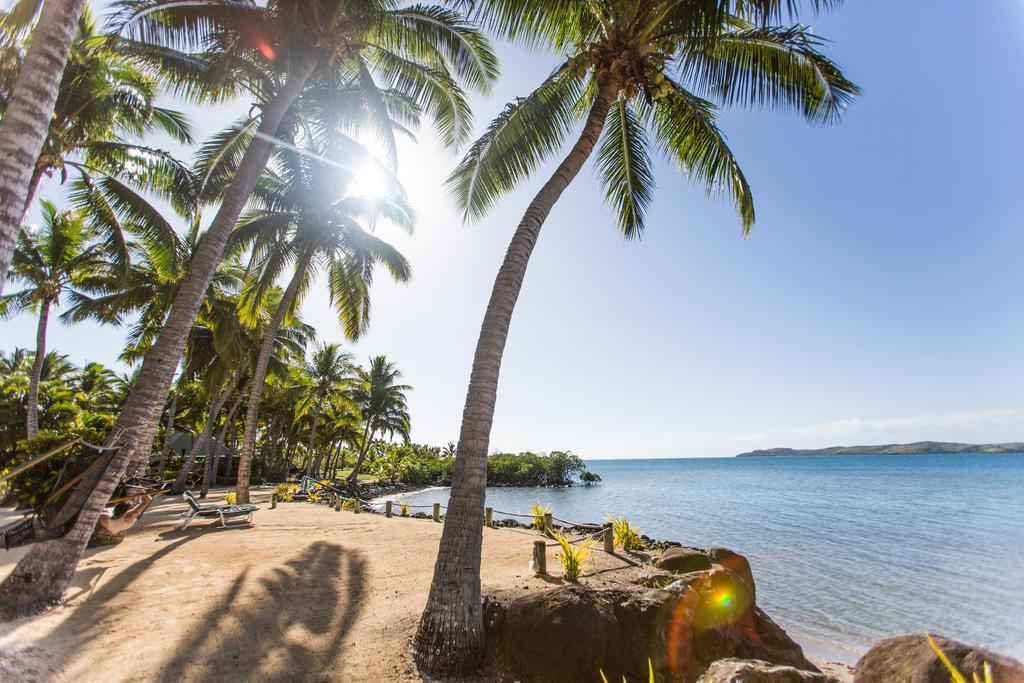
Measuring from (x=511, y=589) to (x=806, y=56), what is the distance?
918 cm

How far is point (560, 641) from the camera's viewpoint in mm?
4641

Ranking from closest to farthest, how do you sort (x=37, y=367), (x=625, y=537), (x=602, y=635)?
1. (x=602, y=635)
2. (x=625, y=537)
3. (x=37, y=367)

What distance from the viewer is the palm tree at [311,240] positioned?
14617 mm

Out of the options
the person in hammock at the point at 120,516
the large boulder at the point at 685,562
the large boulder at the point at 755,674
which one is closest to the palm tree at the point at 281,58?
the person in hammock at the point at 120,516

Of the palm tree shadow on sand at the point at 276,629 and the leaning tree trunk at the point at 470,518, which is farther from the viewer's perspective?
the leaning tree trunk at the point at 470,518

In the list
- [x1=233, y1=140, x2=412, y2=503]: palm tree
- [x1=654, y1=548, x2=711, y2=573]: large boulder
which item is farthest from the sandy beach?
[x1=233, y1=140, x2=412, y2=503]: palm tree

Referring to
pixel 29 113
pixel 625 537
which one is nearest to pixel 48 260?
pixel 29 113

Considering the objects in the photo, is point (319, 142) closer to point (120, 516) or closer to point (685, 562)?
point (120, 516)

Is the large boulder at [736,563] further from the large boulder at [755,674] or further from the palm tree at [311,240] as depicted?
the palm tree at [311,240]

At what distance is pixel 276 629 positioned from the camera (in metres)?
5.11

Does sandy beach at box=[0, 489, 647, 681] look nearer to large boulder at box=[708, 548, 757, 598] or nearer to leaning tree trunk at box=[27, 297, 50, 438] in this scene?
large boulder at box=[708, 548, 757, 598]

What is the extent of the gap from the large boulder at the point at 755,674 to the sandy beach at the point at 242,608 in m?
2.97

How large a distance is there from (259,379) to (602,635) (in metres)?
13.5

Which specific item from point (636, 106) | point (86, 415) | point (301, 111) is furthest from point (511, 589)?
point (86, 415)
